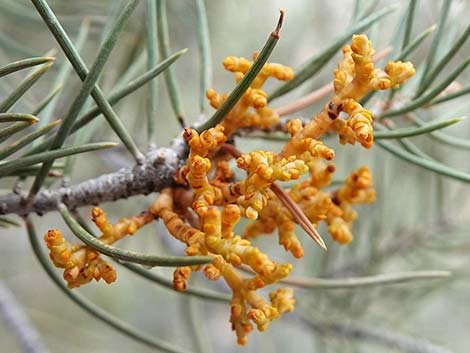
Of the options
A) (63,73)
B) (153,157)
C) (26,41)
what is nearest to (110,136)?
(26,41)

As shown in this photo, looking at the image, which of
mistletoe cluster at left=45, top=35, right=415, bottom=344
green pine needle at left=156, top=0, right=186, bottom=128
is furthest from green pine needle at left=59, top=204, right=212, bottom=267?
green pine needle at left=156, top=0, right=186, bottom=128

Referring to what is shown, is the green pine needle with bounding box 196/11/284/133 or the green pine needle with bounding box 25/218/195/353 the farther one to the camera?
the green pine needle with bounding box 25/218/195/353

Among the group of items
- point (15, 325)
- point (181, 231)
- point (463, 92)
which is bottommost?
point (15, 325)

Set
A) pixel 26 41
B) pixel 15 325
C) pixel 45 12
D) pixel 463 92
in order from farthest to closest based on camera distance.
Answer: pixel 26 41 → pixel 15 325 → pixel 463 92 → pixel 45 12

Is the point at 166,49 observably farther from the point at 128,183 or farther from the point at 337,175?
the point at 337,175

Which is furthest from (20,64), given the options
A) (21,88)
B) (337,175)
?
(337,175)

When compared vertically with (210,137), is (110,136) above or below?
above

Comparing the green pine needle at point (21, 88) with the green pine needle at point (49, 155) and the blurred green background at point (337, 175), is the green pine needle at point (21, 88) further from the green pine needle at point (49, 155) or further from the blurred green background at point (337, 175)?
the blurred green background at point (337, 175)

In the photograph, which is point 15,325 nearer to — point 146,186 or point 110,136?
point 110,136

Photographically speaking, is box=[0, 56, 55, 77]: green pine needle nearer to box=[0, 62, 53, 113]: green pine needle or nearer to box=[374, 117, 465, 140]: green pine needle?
box=[0, 62, 53, 113]: green pine needle
